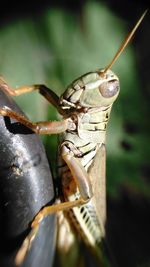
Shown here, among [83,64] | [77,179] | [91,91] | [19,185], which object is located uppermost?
[83,64]

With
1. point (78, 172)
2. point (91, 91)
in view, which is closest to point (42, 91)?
point (91, 91)

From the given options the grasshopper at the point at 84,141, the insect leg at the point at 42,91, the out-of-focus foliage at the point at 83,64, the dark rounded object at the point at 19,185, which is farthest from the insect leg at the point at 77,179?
the out-of-focus foliage at the point at 83,64

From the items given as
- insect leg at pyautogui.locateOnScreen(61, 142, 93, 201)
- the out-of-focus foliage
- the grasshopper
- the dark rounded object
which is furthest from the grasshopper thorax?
the dark rounded object

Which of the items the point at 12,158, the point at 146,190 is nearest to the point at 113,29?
the point at 146,190

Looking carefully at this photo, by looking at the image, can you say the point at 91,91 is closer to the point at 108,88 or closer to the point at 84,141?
the point at 108,88

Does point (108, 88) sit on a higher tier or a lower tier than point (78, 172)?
higher

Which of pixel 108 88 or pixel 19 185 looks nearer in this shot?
pixel 19 185
